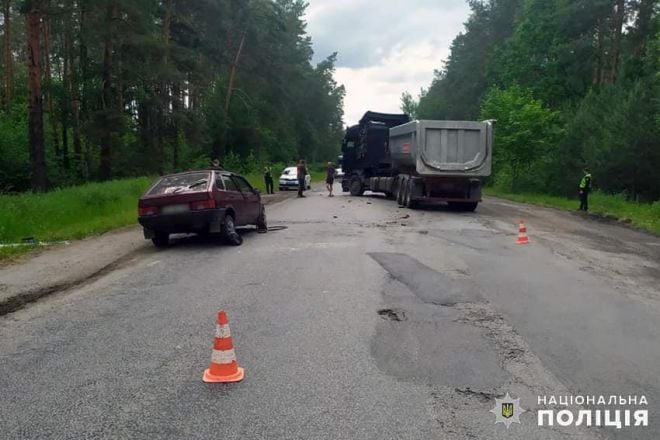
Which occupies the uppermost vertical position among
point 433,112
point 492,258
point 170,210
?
point 433,112

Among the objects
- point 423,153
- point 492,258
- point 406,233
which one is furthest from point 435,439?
point 423,153

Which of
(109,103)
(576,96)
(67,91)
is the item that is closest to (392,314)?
(109,103)

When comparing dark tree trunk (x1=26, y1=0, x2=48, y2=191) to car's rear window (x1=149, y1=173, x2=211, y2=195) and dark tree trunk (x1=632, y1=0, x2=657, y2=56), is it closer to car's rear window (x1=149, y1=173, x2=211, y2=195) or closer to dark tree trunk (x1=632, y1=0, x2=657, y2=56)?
car's rear window (x1=149, y1=173, x2=211, y2=195)

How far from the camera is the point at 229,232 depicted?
40.4 feet

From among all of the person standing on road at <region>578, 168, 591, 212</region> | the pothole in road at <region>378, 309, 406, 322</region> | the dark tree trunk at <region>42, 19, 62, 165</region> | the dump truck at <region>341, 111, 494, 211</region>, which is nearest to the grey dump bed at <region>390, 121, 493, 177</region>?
the dump truck at <region>341, 111, 494, 211</region>

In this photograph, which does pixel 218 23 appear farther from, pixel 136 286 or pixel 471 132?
pixel 136 286

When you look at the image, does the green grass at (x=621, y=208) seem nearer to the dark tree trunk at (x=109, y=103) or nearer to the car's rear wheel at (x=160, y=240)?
the car's rear wheel at (x=160, y=240)

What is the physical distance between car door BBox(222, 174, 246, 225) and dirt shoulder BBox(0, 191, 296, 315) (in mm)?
1868

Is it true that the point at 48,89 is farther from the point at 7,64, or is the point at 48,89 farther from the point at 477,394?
the point at 477,394

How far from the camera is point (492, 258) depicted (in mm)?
10852

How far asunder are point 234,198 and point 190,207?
4.48ft

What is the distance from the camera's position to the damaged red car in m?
11.7

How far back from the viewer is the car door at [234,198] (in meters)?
12.6

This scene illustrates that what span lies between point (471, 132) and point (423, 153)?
182 cm
